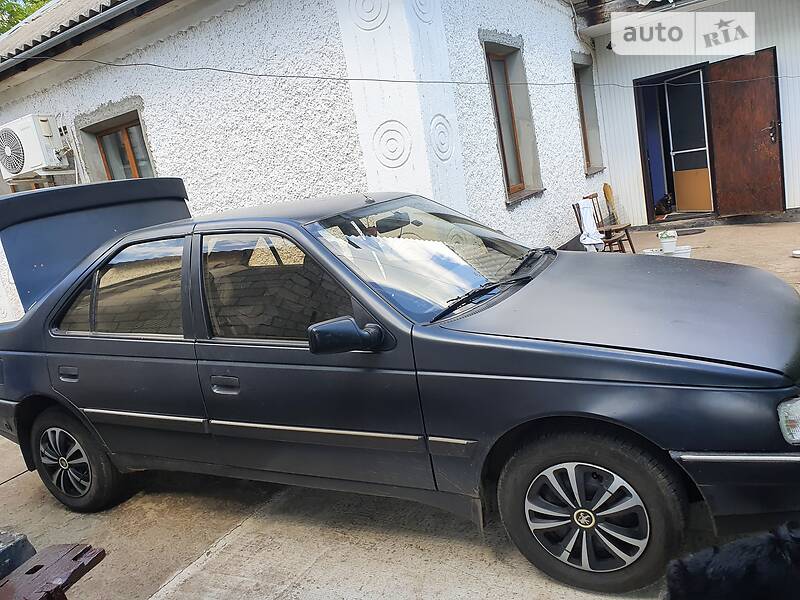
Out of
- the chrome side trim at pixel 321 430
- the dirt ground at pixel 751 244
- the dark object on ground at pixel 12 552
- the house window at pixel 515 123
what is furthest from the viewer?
the house window at pixel 515 123

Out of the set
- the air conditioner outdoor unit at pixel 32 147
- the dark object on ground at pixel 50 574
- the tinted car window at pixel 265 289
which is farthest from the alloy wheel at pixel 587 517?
the air conditioner outdoor unit at pixel 32 147

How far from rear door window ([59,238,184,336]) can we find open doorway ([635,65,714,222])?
27.8 feet

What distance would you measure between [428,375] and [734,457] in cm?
111

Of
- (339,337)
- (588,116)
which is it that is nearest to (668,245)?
(588,116)

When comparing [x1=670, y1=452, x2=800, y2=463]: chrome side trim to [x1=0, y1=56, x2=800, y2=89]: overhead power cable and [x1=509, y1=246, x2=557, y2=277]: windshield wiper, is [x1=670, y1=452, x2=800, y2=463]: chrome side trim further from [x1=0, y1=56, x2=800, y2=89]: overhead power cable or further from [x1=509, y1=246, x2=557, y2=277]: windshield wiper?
[x1=0, y1=56, x2=800, y2=89]: overhead power cable

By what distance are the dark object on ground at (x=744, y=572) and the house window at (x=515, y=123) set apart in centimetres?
585

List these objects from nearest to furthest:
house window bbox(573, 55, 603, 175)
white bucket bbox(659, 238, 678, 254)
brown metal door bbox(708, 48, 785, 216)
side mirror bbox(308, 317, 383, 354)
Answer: side mirror bbox(308, 317, 383, 354), white bucket bbox(659, 238, 678, 254), brown metal door bbox(708, 48, 785, 216), house window bbox(573, 55, 603, 175)

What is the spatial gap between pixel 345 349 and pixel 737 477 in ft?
4.81

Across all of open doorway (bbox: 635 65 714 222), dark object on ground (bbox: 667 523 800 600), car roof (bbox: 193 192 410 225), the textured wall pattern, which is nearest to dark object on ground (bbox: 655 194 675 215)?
open doorway (bbox: 635 65 714 222)

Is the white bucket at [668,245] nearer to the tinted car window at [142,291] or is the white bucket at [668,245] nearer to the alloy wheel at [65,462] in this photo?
the tinted car window at [142,291]

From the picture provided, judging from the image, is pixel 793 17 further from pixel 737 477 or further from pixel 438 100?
pixel 737 477

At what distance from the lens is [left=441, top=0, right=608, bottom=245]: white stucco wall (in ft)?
20.3

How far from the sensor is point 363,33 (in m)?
5.46

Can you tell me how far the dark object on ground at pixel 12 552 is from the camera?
1.52 meters
